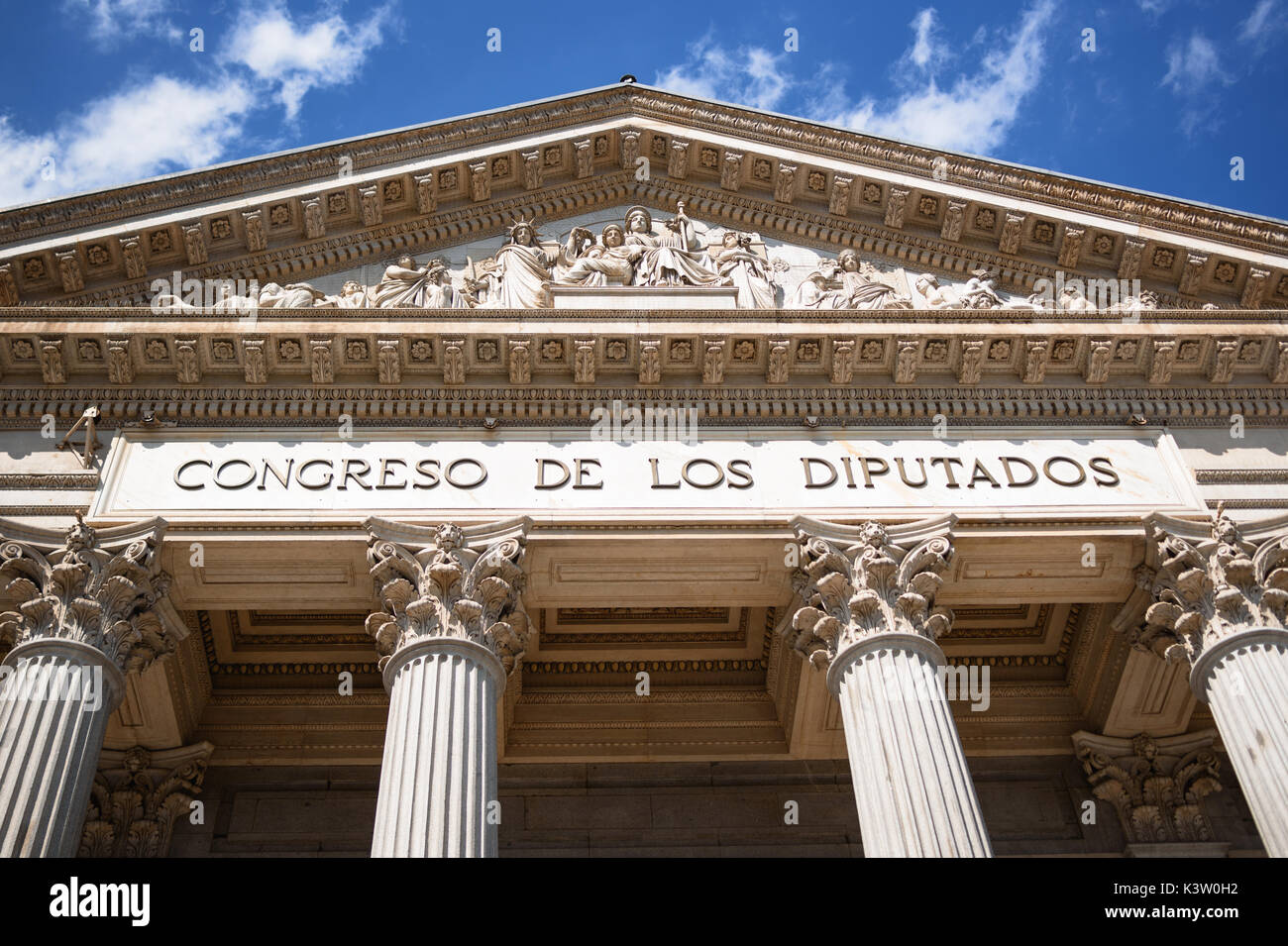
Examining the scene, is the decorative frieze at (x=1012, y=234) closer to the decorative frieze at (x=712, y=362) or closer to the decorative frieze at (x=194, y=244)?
the decorative frieze at (x=712, y=362)

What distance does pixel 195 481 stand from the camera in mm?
16203

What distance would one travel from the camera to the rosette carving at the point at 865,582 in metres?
15.0

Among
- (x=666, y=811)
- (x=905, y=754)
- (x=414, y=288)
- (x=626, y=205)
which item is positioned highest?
(x=626, y=205)

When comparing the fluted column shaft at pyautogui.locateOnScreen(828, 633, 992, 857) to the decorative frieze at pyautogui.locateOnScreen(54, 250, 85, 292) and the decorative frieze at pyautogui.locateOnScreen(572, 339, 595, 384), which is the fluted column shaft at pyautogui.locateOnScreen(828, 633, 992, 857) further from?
the decorative frieze at pyautogui.locateOnScreen(54, 250, 85, 292)

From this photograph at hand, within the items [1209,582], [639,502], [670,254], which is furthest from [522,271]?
[1209,582]

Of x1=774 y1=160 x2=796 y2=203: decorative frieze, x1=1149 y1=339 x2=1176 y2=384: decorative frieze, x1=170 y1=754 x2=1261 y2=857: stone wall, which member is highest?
x1=774 y1=160 x2=796 y2=203: decorative frieze

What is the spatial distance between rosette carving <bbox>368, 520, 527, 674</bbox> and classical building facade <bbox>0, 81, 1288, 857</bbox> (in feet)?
0.16

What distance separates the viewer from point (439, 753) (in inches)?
523

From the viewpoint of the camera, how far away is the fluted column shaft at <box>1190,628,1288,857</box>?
13828mm

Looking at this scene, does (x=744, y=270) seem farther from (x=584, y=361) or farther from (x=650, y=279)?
(x=584, y=361)

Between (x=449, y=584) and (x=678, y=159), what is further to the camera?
(x=678, y=159)

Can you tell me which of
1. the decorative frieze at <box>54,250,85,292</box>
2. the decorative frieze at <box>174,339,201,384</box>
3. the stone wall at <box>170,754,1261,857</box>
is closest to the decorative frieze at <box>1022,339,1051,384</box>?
the stone wall at <box>170,754,1261,857</box>

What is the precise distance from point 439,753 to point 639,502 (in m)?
4.22

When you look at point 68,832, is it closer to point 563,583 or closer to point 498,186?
point 563,583
